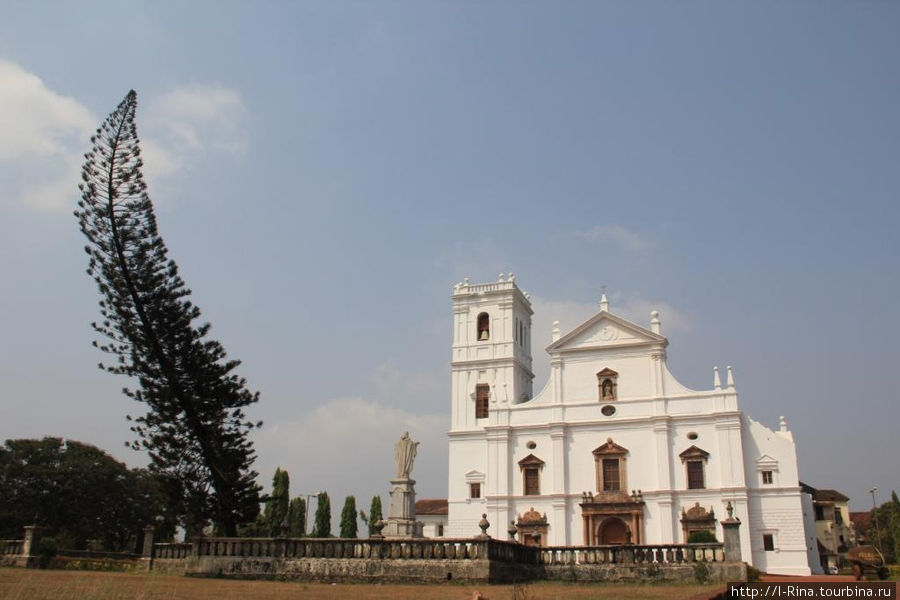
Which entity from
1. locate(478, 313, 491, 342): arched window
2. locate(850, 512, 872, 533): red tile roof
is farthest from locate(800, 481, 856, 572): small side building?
locate(478, 313, 491, 342): arched window

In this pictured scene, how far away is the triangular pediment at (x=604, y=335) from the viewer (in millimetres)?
38416

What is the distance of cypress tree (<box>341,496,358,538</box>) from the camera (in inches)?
1952

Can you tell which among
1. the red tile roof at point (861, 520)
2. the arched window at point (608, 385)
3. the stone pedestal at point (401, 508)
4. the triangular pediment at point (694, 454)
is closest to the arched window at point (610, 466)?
the arched window at point (608, 385)


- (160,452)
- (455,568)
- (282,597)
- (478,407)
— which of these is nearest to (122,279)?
(160,452)

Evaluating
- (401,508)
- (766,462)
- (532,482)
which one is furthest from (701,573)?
(532,482)

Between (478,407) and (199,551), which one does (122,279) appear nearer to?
(199,551)

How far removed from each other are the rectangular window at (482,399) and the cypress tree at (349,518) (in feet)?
46.5

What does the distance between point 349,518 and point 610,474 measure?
2003 centimetres

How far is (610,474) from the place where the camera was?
122ft

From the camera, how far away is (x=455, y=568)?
58.1ft

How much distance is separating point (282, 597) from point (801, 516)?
28.4 m

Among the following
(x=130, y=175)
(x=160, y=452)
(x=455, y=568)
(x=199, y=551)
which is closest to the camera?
(x=455, y=568)

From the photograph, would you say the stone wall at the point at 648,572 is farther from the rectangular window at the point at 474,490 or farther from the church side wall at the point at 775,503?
the rectangular window at the point at 474,490

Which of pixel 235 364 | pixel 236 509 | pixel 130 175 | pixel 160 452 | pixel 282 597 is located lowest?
pixel 282 597
